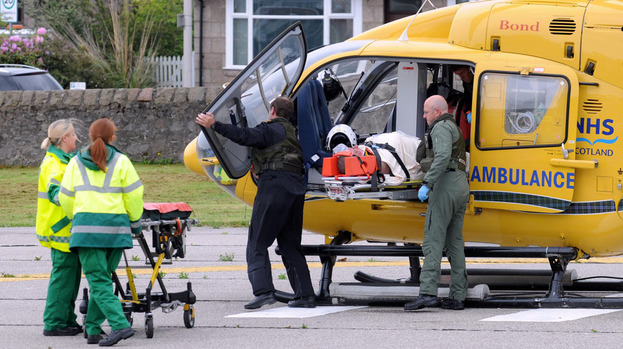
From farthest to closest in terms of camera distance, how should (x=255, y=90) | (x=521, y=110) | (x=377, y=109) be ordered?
1. (x=377, y=109)
2. (x=255, y=90)
3. (x=521, y=110)

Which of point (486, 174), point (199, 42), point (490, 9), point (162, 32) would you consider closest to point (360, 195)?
point (486, 174)

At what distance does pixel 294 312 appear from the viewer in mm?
9641

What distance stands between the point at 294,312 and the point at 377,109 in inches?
114

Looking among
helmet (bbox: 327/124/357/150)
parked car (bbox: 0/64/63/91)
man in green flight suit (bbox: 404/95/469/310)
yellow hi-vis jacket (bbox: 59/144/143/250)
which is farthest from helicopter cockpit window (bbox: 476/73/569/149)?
parked car (bbox: 0/64/63/91)

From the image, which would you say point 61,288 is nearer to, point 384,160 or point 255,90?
point 255,90

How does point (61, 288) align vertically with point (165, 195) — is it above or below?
above

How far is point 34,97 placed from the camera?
23.8m

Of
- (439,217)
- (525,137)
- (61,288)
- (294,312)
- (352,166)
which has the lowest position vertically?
(294,312)

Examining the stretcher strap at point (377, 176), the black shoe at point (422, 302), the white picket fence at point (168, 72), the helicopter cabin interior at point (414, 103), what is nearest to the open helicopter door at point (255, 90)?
the helicopter cabin interior at point (414, 103)

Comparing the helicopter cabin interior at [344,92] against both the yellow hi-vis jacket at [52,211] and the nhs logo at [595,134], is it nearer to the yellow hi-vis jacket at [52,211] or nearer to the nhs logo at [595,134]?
the nhs logo at [595,134]

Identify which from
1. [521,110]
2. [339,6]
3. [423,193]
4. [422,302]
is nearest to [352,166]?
[423,193]

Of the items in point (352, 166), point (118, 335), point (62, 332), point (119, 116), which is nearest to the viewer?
point (118, 335)

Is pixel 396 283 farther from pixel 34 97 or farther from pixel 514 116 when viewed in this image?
pixel 34 97

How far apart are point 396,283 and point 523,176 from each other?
74.4 inches
